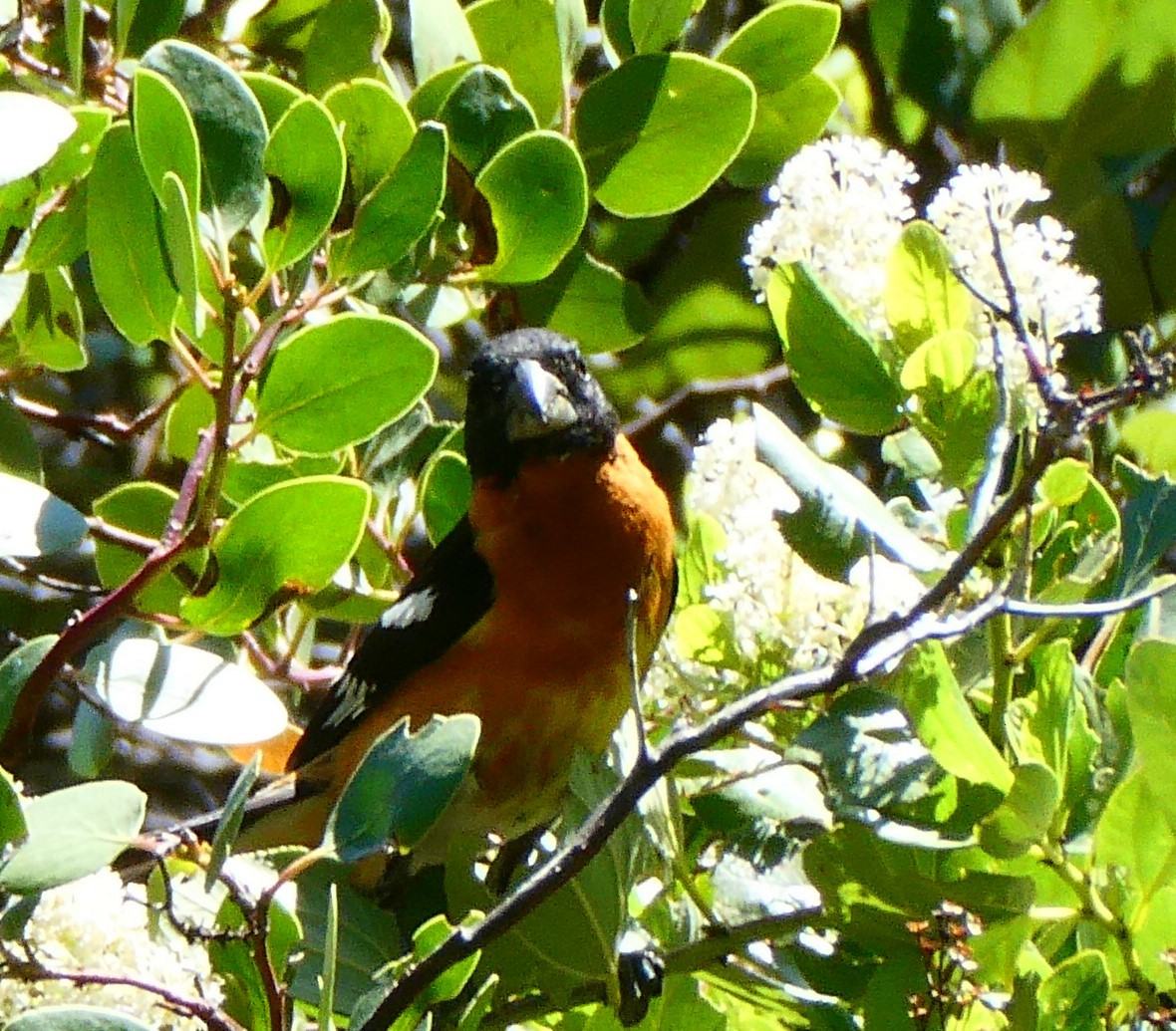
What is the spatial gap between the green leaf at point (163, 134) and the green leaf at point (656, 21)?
0.68 metres

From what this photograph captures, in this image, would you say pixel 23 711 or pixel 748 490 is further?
pixel 748 490

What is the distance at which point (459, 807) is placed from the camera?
2.30 m

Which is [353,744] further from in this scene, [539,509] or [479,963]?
[479,963]

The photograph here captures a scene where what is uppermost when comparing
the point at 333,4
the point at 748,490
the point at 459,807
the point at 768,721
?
the point at 333,4

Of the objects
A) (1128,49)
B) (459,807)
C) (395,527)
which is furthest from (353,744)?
(1128,49)

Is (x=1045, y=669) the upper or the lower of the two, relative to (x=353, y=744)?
upper

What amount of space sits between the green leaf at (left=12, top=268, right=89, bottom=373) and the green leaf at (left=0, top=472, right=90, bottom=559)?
28 centimetres

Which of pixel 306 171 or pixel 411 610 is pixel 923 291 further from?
Answer: pixel 411 610

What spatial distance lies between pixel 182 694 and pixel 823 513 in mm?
647

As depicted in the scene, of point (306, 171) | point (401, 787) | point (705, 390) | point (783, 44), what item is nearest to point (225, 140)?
point (306, 171)

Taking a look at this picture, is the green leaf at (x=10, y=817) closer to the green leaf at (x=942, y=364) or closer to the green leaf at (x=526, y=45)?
the green leaf at (x=942, y=364)

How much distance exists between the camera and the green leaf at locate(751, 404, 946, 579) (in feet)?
5.01

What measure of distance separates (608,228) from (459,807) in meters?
0.83

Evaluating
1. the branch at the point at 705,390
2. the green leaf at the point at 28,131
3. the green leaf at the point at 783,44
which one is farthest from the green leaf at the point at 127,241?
the branch at the point at 705,390
